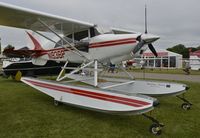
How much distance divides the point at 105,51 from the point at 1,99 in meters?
3.80

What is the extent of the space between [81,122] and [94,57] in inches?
102

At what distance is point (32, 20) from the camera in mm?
6676

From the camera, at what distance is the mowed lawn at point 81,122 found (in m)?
3.91

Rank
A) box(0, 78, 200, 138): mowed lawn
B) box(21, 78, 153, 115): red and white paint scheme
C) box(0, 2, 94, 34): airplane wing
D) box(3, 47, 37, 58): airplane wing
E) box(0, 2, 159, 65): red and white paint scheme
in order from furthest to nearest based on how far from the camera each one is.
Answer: box(3, 47, 37, 58): airplane wing, box(0, 2, 94, 34): airplane wing, box(0, 2, 159, 65): red and white paint scheme, box(21, 78, 153, 115): red and white paint scheme, box(0, 78, 200, 138): mowed lawn

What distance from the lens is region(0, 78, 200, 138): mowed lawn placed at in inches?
154

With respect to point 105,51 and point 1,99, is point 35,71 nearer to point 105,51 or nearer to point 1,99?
point 1,99

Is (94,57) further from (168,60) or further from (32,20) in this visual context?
(168,60)

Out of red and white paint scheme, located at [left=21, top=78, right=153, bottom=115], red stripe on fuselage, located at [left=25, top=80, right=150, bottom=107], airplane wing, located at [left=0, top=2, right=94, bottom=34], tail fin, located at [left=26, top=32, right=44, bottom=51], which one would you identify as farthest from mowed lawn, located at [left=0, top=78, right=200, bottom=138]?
tail fin, located at [left=26, top=32, right=44, bottom=51]

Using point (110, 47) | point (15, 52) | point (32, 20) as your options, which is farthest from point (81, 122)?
point (15, 52)

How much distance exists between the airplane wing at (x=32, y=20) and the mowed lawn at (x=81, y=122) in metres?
2.60

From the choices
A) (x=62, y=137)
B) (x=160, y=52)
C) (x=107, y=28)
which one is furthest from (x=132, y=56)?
(x=160, y=52)

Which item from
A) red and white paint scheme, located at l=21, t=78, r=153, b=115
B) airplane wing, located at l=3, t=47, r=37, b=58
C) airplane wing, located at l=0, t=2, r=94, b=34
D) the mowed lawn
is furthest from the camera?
airplane wing, located at l=3, t=47, r=37, b=58

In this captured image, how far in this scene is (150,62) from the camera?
35.6 m

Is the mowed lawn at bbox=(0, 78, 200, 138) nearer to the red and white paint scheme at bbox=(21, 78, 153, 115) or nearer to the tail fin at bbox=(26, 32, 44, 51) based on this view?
the red and white paint scheme at bbox=(21, 78, 153, 115)
